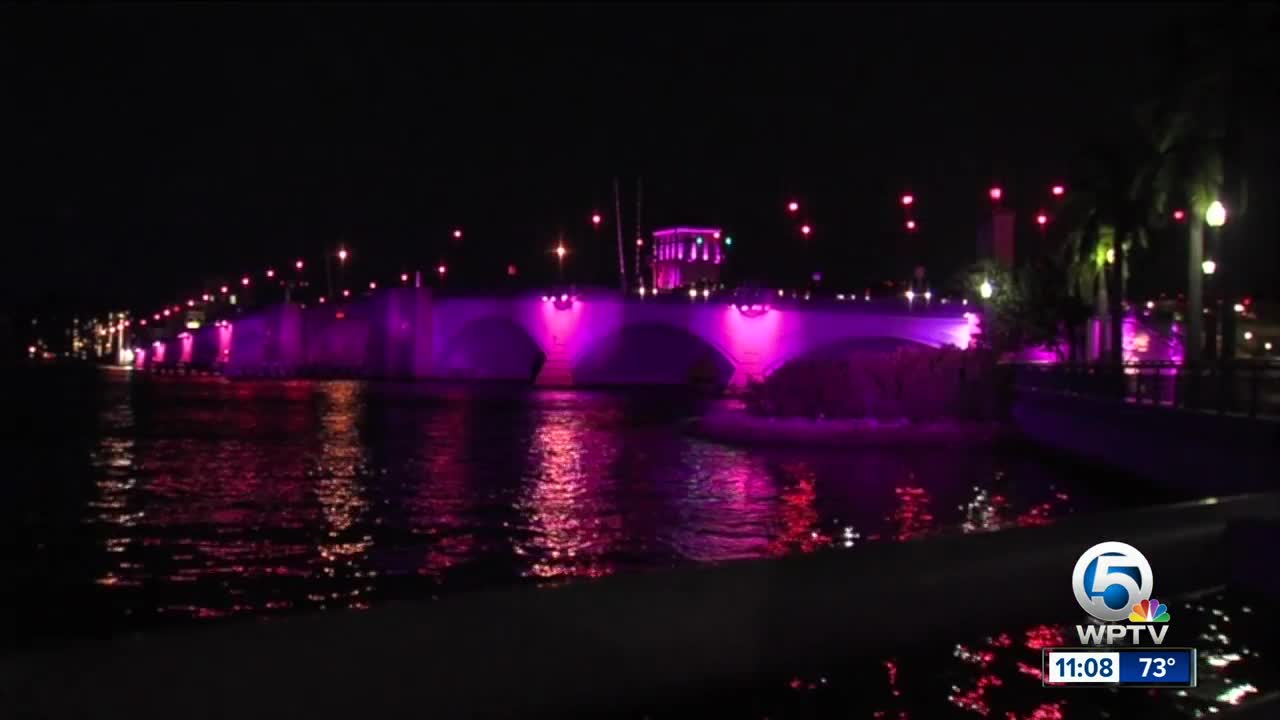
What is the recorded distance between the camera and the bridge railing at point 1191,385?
1037 inches

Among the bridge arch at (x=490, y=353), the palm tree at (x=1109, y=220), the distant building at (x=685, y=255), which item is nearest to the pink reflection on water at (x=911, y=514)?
the palm tree at (x=1109, y=220)

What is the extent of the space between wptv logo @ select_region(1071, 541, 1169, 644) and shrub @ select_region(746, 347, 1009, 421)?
4165 centimetres

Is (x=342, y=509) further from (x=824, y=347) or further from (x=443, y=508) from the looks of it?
(x=824, y=347)

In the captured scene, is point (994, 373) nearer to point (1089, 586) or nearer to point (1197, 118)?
point (1197, 118)

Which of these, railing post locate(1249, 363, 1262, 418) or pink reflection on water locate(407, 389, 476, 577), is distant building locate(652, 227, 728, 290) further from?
railing post locate(1249, 363, 1262, 418)

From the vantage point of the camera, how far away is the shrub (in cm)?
5066

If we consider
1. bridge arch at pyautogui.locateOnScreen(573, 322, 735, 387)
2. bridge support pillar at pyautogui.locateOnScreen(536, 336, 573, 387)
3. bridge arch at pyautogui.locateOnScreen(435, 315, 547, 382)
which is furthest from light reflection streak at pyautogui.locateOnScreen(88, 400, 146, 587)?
bridge arch at pyautogui.locateOnScreen(435, 315, 547, 382)

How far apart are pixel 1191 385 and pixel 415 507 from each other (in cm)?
1751

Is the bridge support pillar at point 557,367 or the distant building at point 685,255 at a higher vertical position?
the distant building at point 685,255

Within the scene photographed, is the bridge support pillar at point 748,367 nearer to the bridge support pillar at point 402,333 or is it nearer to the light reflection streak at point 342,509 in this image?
the bridge support pillar at point 402,333

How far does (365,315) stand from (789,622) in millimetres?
137308

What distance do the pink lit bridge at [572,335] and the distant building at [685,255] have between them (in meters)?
41.5

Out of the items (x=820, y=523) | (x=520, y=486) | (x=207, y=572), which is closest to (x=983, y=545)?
(x=207, y=572)

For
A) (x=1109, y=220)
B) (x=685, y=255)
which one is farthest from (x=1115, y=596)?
(x=685, y=255)
